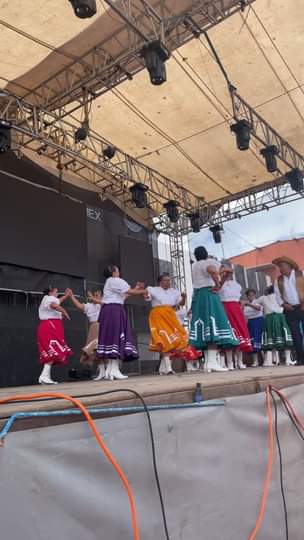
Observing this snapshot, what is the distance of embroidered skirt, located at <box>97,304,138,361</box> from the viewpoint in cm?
388

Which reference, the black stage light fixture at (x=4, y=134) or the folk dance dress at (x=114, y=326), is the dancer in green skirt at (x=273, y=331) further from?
the black stage light fixture at (x=4, y=134)

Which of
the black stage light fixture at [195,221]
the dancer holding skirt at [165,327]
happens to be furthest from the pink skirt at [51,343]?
the black stage light fixture at [195,221]

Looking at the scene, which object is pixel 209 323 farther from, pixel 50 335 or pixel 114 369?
pixel 50 335

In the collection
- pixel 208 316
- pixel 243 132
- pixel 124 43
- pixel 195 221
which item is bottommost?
pixel 208 316

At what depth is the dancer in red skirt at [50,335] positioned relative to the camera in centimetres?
443

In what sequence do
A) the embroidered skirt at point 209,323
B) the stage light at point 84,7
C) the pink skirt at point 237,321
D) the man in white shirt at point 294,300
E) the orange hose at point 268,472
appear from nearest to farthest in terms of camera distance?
the orange hose at point 268,472, the stage light at point 84,7, the embroidered skirt at point 209,323, the man in white shirt at point 294,300, the pink skirt at point 237,321

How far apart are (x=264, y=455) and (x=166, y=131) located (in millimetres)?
5234

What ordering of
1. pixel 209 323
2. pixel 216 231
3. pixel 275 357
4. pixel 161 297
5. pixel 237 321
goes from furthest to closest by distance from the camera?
pixel 216 231 → pixel 275 357 → pixel 237 321 → pixel 161 297 → pixel 209 323

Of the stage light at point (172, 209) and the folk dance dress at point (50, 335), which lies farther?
the stage light at point (172, 209)

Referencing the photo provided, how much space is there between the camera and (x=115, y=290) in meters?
3.91

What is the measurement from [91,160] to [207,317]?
3.96m

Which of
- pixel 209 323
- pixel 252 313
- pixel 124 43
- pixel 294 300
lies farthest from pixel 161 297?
pixel 124 43

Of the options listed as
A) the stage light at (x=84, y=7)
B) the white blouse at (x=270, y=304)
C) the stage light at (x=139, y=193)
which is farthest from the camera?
the stage light at (x=139, y=193)

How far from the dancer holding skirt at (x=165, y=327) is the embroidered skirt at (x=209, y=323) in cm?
40
